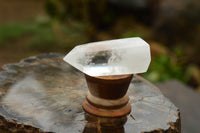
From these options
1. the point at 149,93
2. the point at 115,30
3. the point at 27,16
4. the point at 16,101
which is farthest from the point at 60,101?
the point at 27,16

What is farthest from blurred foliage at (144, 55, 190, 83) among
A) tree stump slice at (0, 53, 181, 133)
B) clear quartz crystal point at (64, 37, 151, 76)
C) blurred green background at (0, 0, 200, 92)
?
clear quartz crystal point at (64, 37, 151, 76)

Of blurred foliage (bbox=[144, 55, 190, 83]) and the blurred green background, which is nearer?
blurred foliage (bbox=[144, 55, 190, 83])

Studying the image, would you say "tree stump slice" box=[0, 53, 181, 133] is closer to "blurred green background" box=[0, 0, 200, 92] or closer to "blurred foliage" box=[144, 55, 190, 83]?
"blurred foliage" box=[144, 55, 190, 83]

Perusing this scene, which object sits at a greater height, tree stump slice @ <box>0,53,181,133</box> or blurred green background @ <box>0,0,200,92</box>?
tree stump slice @ <box>0,53,181,133</box>

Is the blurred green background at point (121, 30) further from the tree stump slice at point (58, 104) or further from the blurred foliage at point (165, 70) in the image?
the tree stump slice at point (58, 104)

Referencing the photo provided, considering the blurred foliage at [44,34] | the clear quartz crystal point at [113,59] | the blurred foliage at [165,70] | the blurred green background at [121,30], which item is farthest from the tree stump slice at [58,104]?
the blurred foliage at [44,34]

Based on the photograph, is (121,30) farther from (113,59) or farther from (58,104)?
(113,59)

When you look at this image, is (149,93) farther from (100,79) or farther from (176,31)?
(176,31)
